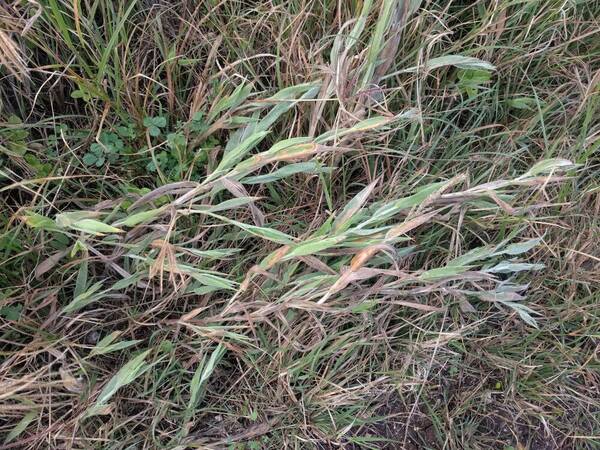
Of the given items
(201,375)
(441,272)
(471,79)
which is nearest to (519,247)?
(441,272)

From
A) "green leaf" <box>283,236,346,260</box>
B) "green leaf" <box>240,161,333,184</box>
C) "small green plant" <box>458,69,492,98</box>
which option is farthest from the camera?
"small green plant" <box>458,69,492,98</box>

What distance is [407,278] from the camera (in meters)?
1.12

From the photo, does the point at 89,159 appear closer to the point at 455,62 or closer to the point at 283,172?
the point at 283,172

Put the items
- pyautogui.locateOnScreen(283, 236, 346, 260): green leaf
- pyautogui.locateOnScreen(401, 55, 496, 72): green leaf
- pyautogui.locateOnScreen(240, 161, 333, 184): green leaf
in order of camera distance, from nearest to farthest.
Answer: pyautogui.locateOnScreen(283, 236, 346, 260): green leaf, pyautogui.locateOnScreen(240, 161, 333, 184): green leaf, pyautogui.locateOnScreen(401, 55, 496, 72): green leaf

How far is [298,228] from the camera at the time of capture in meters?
1.26

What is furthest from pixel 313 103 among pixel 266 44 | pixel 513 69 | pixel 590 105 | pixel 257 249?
pixel 590 105

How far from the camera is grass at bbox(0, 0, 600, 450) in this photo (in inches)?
43.8

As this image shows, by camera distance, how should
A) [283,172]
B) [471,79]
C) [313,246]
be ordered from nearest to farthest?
[313,246] → [283,172] → [471,79]

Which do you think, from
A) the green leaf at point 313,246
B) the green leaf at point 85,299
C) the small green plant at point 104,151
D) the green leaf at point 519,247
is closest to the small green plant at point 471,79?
the green leaf at point 519,247

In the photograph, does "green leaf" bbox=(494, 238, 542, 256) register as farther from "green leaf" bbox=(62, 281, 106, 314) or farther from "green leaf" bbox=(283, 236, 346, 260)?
"green leaf" bbox=(62, 281, 106, 314)

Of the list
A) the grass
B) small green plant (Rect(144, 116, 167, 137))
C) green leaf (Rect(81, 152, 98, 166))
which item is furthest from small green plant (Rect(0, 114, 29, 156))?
small green plant (Rect(144, 116, 167, 137))

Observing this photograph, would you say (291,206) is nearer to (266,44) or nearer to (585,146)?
(266,44)

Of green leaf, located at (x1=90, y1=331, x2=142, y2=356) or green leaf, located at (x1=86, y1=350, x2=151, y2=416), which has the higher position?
green leaf, located at (x1=90, y1=331, x2=142, y2=356)

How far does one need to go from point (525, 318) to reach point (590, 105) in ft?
1.63
